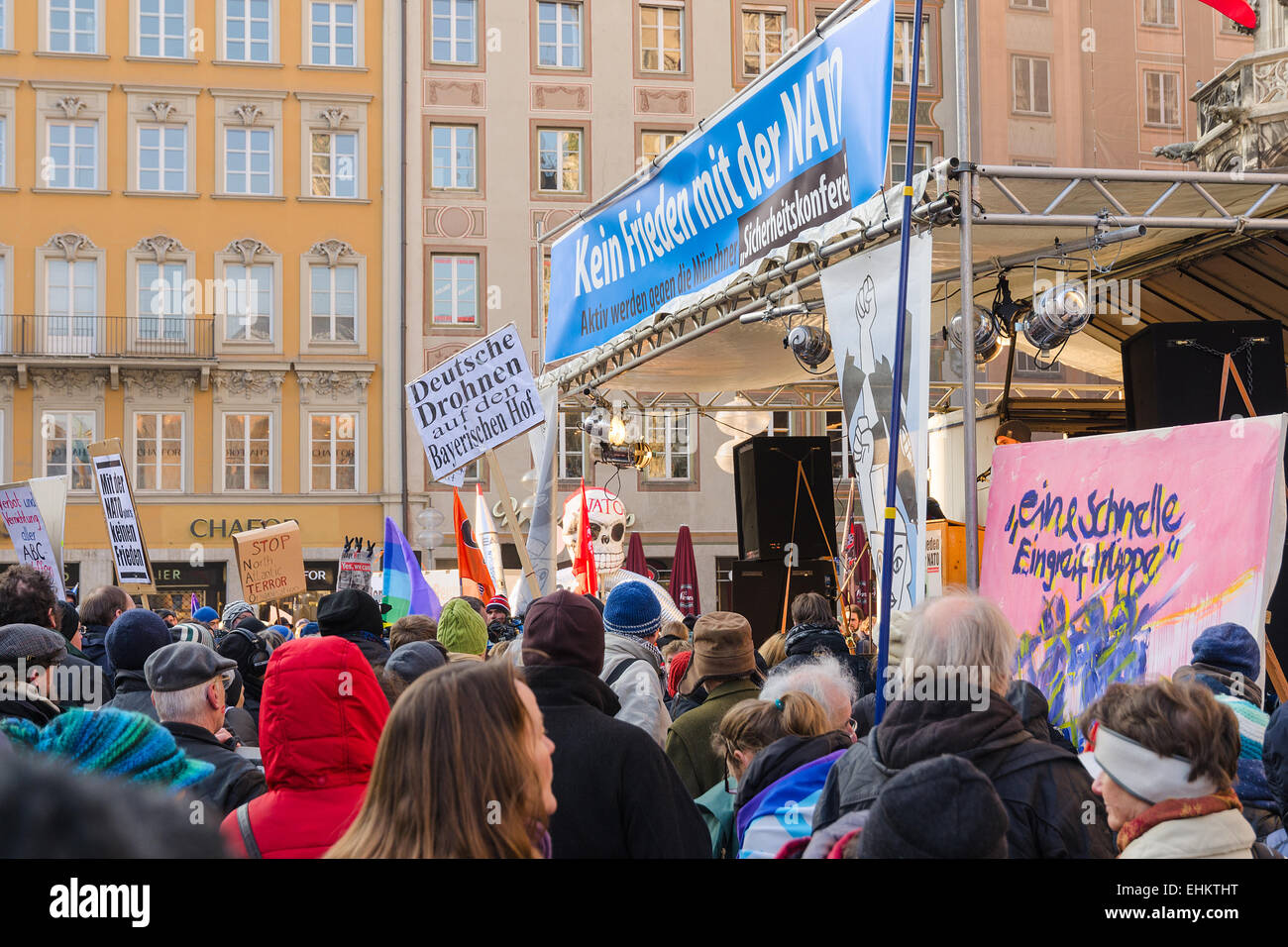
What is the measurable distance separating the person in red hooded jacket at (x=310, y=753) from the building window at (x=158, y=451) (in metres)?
27.7

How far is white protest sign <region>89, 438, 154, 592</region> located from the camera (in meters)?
10.6

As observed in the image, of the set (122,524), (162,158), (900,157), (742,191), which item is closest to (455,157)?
(162,158)

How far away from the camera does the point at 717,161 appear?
920cm

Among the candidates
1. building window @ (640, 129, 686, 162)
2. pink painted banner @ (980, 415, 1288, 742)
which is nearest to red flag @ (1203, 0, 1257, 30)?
pink painted banner @ (980, 415, 1288, 742)

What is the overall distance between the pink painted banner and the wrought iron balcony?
25.5 m

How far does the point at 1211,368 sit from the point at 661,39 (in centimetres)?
2563

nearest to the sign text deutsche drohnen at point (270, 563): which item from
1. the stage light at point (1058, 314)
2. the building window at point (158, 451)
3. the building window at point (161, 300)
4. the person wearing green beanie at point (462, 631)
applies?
the person wearing green beanie at point (462, 631)

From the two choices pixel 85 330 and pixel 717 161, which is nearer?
pixel 717 161

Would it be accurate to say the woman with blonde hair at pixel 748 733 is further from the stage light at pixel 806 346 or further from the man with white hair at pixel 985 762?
the stage light at pixel 806 346

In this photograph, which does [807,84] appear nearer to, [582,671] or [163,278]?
[582,671]

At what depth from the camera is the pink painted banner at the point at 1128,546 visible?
5.48m

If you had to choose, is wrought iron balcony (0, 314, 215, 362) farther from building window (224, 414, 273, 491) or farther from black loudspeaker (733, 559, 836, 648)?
black loudspeaker (733, 559, 836, 648)
